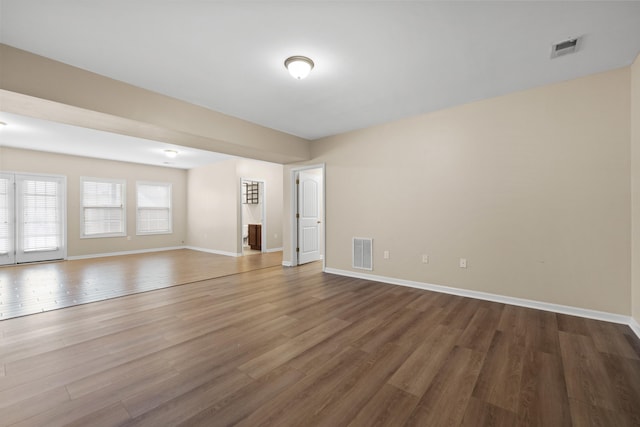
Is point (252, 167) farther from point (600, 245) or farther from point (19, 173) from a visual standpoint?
point (600, 245)

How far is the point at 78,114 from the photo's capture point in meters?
2.92

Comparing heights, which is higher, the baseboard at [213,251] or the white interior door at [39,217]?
the white interior door at [39,217]

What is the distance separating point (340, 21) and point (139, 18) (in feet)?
5.16

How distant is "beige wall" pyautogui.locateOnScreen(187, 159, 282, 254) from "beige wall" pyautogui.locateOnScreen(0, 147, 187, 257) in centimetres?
42

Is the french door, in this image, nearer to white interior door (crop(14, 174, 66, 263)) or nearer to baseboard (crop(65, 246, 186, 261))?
white interior door (crop(14, 174, 66, 263))

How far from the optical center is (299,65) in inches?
101

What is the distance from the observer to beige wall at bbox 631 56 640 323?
8.36ft

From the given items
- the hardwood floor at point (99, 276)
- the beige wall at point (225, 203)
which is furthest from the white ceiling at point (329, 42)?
the beige wall at point (225, 203)

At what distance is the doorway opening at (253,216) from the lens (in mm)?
7910

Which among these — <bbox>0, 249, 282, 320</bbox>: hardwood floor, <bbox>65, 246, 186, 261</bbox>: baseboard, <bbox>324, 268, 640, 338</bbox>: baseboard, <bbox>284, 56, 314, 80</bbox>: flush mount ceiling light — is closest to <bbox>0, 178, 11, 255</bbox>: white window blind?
<bbox>0, 249, 282, 320</bbox>: hardwood floor

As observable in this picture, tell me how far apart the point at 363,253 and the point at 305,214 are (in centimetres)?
182

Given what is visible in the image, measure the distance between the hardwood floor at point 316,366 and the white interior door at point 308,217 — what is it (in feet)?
8.83

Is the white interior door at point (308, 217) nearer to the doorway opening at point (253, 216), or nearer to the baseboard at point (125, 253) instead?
the doorway opening at point (253, 216)

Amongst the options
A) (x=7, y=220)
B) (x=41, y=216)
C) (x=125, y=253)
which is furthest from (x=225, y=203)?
(x=7, y=220)
